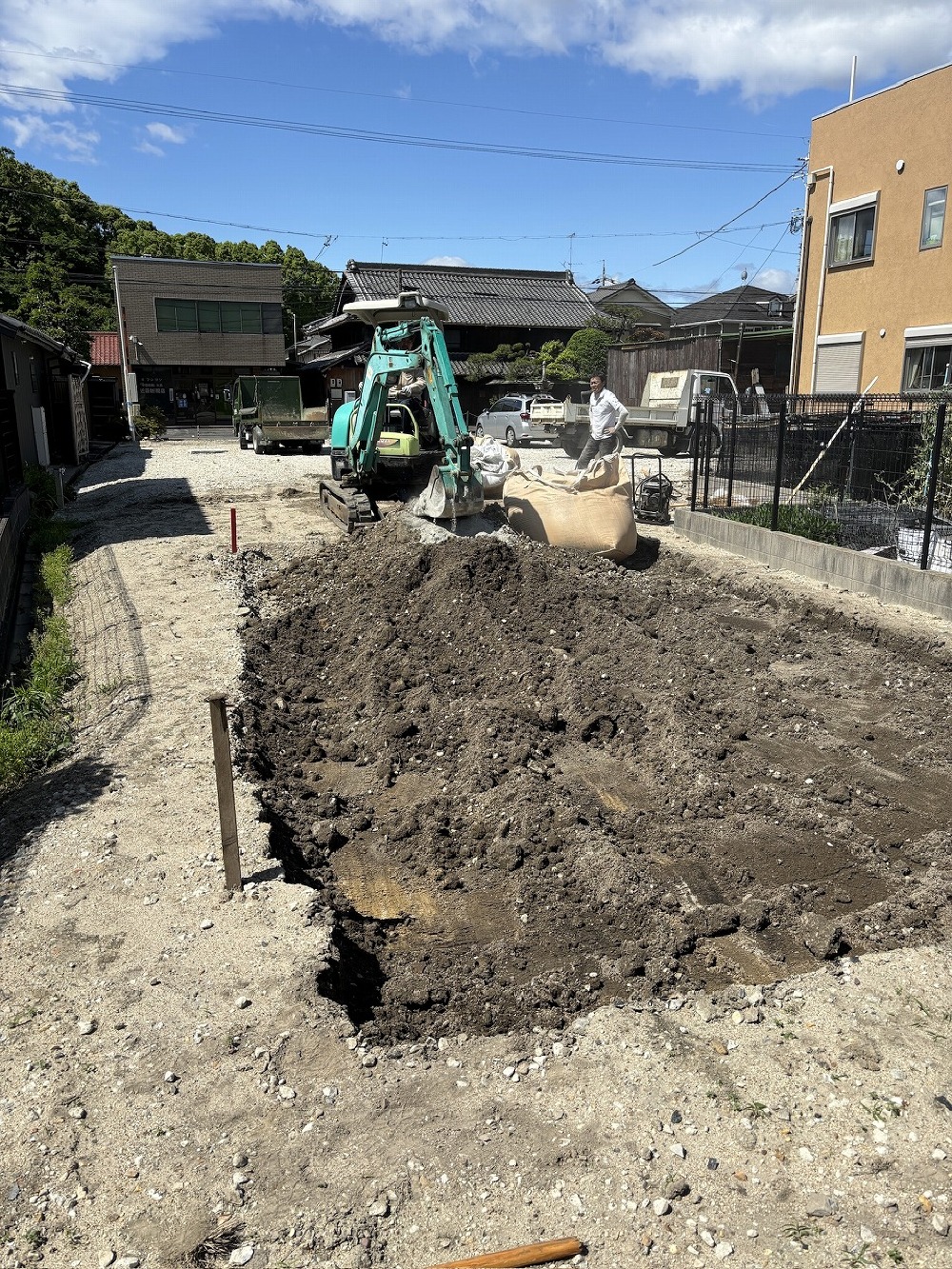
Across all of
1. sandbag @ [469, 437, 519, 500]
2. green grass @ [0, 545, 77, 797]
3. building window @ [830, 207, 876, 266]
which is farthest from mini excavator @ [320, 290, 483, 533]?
building window @ [830, 207, 876, 266]

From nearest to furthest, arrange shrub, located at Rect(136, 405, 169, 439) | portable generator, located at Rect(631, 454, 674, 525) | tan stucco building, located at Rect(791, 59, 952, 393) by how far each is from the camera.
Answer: portable generator, located at Rect(631, 454, 674, 525)
tan stucco building, located at Rect(791, 59, 952, 393)
shrub, located at Rect(136, 405, 169, 439)

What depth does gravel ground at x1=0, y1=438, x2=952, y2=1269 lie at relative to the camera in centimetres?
267

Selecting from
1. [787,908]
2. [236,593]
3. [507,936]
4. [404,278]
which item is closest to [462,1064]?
[507,936]

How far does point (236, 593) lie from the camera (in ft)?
32.8

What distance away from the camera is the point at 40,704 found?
23.1ft

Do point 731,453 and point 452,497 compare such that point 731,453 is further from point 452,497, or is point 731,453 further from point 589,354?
point 589,354

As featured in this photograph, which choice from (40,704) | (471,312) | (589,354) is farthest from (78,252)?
(40,704)

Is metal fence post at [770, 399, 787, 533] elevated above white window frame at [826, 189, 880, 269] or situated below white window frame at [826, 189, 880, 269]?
below

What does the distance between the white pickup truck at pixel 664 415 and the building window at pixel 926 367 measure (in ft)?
19.3

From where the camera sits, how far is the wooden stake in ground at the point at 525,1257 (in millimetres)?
2510

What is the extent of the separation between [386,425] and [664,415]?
42.9ft

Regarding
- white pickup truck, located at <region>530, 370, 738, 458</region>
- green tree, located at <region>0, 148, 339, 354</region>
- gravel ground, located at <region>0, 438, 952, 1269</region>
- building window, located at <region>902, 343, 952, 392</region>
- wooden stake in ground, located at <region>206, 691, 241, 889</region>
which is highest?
green tree, located at <region>0, 148, 339, 354</region>

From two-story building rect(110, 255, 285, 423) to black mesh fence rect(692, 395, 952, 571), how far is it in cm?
3179

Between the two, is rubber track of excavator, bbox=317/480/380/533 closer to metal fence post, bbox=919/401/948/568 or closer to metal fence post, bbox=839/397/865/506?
metal fence post, bbox=839/397/865/506
